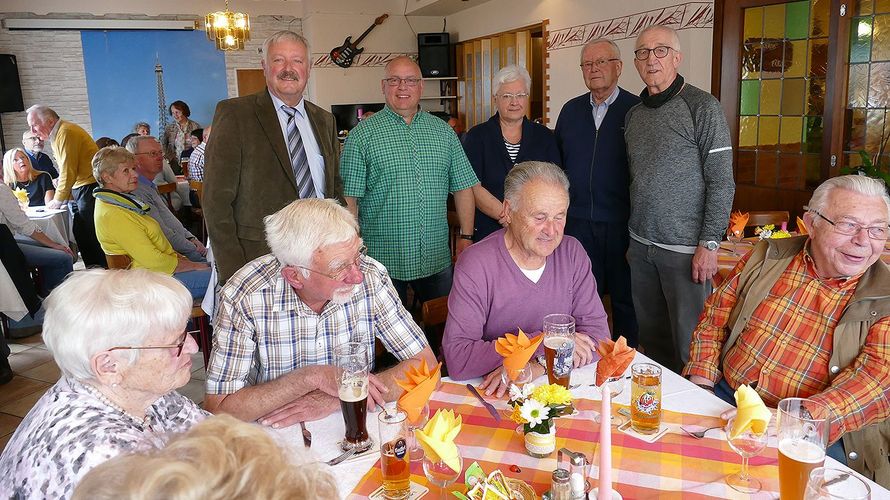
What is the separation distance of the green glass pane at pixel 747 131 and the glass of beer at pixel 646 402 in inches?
164

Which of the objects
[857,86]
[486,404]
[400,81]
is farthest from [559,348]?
[857,86]

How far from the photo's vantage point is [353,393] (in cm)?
151

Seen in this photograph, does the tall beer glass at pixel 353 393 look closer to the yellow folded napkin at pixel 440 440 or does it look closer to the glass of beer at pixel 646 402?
the yellow folded napkin at pixel 440 440

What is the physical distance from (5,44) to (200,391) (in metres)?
8.53

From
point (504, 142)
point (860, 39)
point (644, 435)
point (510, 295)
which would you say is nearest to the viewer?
point (644, 435)

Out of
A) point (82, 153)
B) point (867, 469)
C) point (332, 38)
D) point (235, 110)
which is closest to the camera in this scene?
point (867, 469)

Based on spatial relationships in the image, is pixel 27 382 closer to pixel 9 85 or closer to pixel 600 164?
pixel 600 164

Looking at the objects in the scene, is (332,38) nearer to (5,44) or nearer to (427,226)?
(5,44)

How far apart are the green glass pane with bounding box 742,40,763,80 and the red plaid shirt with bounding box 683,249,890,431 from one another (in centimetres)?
340

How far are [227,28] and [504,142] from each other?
17.7 ft

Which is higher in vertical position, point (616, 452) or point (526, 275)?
point (526, 275)

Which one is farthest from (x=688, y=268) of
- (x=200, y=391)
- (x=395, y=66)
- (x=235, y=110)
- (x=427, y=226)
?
(x=200, y=391)

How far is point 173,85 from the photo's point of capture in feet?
34.7

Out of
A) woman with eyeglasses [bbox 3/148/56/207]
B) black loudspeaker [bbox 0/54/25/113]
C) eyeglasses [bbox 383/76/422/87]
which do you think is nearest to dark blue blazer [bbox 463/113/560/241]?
eyeglasses [bbox 383/76/422/87]
